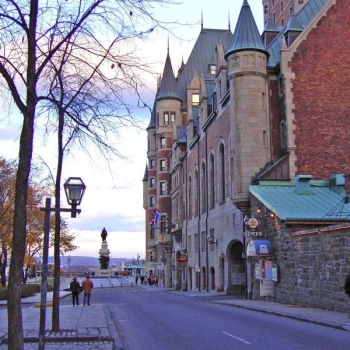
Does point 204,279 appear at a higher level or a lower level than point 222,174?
lower

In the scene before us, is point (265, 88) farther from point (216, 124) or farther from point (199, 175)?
point (199, 175)

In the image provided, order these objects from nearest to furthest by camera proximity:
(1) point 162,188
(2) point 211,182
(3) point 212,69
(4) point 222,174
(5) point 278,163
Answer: (5) point 278,163 < (4) point 222,174 < (2) point 211,182 < (1) point 162,188 < (3) point 212,69

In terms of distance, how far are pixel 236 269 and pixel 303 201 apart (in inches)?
456

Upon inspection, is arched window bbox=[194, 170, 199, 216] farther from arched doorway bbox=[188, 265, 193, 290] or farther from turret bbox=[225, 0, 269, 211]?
turret bbox=[225, 0, 269, 211]

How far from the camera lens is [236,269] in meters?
41.0

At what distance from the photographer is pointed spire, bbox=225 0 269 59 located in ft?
120

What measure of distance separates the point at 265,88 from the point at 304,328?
73.7 ft

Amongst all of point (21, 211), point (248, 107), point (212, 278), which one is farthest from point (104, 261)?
point (21, 211)

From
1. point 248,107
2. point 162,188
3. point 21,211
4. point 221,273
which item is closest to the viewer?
point 21,211

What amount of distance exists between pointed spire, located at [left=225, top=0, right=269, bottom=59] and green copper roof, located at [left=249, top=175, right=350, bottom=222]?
28.8ft

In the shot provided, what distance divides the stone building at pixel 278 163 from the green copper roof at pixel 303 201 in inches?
2.7

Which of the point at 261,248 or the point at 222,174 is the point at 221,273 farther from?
the point at 261,248

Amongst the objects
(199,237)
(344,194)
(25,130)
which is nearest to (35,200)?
(199,237)

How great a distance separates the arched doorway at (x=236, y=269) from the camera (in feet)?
132
